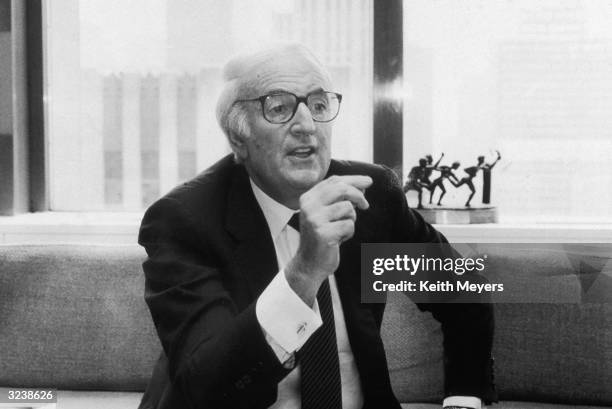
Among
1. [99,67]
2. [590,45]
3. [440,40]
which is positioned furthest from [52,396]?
[590,45]

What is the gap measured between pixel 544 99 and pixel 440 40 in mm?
354

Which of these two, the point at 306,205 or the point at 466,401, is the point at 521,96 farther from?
the point at 306,205

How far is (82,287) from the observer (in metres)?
1.30

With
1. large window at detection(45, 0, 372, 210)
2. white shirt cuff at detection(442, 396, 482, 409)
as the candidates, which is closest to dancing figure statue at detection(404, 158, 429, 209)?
large window at detection(45, 0, 372, 210)

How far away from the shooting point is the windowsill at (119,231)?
1488 millimetres

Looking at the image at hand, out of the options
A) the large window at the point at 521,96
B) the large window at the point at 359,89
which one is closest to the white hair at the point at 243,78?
the large window at the point at 359,89

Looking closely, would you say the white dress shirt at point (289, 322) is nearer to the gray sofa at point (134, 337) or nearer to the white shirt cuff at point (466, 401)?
the white shirt cuff at point (466, 401)

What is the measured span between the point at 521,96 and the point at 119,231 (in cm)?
124

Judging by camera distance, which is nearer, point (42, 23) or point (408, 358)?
point (408, 358)

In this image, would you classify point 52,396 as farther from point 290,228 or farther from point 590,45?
point 590,45

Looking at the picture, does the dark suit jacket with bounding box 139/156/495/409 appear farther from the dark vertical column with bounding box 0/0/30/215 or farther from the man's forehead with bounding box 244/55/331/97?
the dark vertical column with bounding box 0/0/30/215

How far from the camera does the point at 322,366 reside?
33.1 inches

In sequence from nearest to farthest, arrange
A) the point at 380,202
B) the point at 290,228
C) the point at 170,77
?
the point at 290,228
the point at 380,202
the point at 170,77

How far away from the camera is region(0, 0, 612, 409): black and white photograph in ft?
2.67
